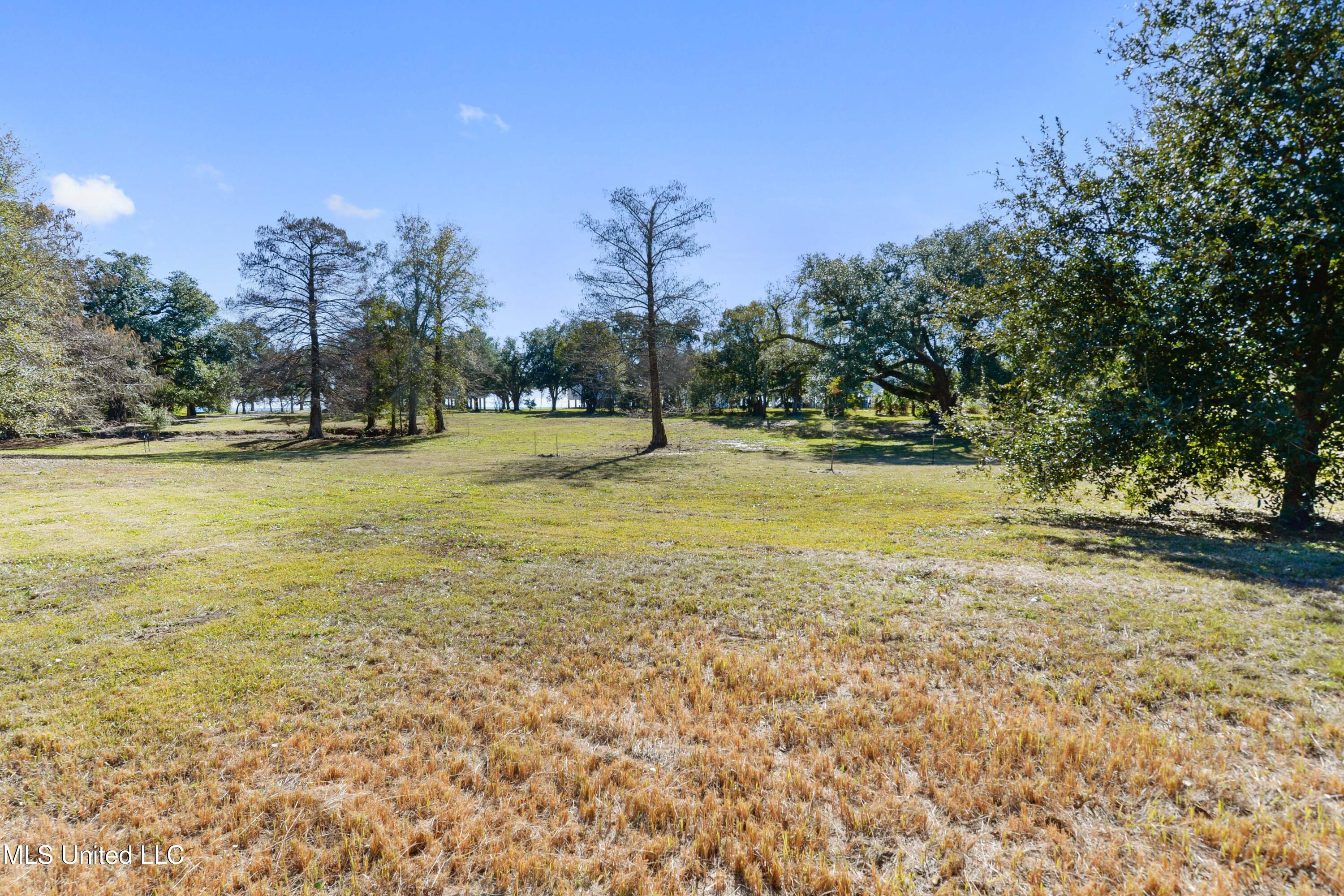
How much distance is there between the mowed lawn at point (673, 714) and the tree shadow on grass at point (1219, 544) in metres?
0.12

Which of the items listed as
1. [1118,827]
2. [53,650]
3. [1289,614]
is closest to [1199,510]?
[1289,614]

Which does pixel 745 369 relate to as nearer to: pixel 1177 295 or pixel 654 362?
pixel 654 362

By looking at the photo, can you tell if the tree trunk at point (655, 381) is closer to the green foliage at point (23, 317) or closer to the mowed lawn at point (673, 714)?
the mowed lawn at point (673, 714)

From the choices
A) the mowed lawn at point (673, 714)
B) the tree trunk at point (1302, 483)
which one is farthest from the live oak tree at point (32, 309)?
the tree trunk at point (1302, 483)

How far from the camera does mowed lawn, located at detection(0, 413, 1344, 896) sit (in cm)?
292

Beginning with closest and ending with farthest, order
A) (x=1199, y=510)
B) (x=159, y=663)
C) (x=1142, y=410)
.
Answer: (x=159, y=663)
(x=1142, y=410)
(x=1199, y=510)

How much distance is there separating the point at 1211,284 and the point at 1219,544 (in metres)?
5.05

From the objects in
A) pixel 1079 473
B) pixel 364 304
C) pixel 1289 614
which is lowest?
pixel 1289 614

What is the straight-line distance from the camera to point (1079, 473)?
1161 centimetres

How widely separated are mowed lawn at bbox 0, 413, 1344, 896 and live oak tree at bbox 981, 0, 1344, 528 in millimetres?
2048

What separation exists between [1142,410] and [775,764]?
36.5 ft

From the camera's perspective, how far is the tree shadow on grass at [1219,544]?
7516mm

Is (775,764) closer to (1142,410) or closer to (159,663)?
(159,663)

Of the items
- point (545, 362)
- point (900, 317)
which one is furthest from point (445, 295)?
point (545, 362)
